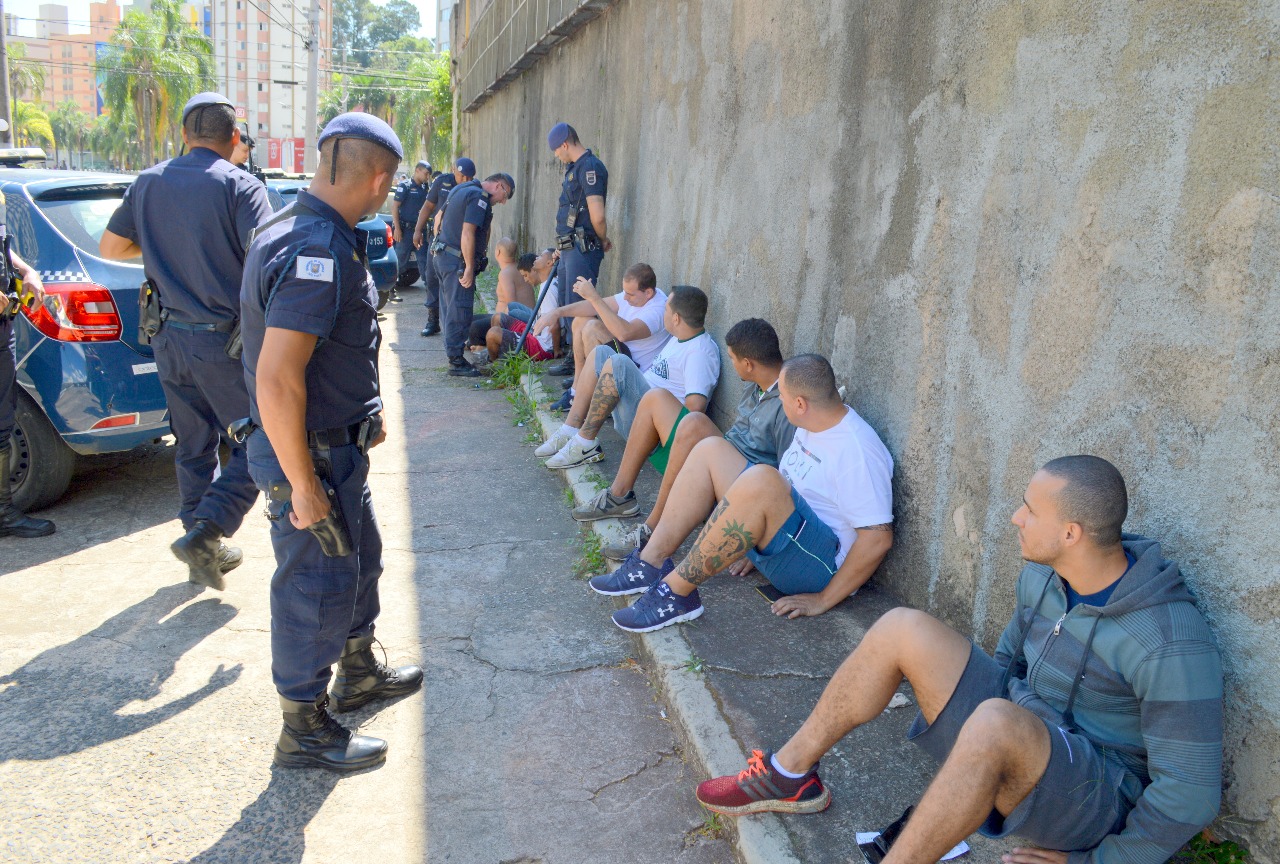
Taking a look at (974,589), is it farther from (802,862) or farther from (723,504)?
(802,862)

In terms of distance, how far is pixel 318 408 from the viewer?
2570 mm

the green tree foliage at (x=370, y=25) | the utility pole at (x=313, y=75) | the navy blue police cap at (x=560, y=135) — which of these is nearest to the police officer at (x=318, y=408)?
the navy blue police cap at (x=560, y=135)

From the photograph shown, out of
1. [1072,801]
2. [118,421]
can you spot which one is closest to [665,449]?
[118,421]

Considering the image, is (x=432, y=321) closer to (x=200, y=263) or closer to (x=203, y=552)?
(x=200, y=263)

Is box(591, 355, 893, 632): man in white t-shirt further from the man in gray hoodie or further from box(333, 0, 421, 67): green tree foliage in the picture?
box(333, 0, 421, 67): green tree foliage

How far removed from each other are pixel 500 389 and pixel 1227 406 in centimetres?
612

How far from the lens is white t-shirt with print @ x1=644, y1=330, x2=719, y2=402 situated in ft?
16.4

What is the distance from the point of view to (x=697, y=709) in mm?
2875

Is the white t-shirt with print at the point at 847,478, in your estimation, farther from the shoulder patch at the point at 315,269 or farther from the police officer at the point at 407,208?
the police officer at the point at 407,208

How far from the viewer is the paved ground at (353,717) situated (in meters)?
2.47

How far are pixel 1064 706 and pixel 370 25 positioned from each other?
11560 cm

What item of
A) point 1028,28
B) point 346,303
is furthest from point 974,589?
point 346,303

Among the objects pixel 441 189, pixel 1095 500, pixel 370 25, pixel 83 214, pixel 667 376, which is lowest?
pixel 667 376

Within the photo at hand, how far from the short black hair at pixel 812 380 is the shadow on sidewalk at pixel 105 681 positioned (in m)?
2.29
